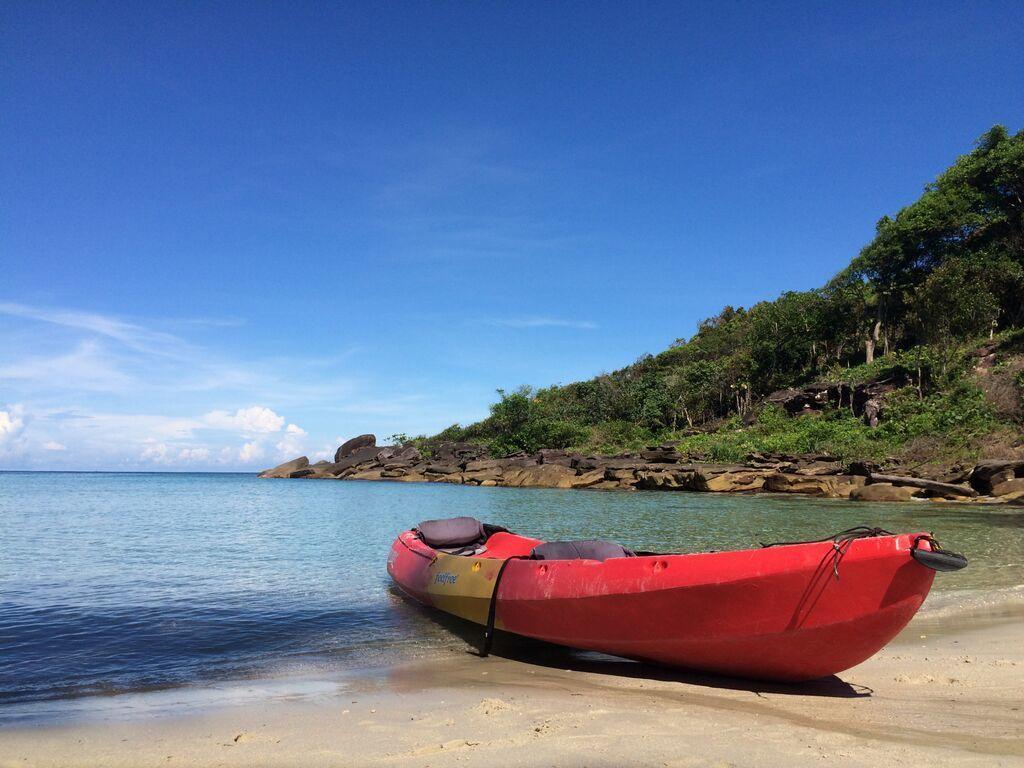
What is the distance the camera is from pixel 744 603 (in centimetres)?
532

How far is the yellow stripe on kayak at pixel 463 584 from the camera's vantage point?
753cm

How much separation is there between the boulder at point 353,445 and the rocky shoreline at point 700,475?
9.20m

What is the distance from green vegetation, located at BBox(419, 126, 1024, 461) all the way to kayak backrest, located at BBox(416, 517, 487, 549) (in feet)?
92.4

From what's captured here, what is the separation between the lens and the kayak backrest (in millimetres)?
10242

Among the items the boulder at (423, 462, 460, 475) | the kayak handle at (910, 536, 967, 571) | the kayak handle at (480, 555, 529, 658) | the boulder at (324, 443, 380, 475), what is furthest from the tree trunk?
the kayak handle at (910, 536, 967, 571)

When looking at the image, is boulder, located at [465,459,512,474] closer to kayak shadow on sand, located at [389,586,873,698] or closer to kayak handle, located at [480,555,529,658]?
kayak shadow on sand, located at [389,586,873,698]

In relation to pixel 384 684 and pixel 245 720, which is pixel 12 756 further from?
pixel 384 684

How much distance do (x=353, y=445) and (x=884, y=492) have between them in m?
60.9

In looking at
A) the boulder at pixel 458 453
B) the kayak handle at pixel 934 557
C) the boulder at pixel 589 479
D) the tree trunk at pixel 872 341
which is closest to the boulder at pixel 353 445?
the boulder at pixel 458 453

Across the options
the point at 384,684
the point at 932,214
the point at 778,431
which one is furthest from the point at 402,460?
the point at 384,684

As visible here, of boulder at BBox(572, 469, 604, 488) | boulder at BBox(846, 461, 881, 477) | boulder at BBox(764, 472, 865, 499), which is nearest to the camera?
boulder at BBox(764, 472, 865, 499)

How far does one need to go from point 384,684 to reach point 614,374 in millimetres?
70074

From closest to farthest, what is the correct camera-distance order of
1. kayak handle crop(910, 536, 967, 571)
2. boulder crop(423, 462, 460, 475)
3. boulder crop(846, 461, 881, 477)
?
kayak handle crop(910, 536, 967, 571) < boulder crop(846, 461, 881, 477) < boulder crop(423, 462, 460, 475)

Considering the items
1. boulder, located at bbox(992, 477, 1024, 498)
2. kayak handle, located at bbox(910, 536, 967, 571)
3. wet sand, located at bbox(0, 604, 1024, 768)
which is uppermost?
kayak handle, located at bbox(910, 536, 967, 571)
